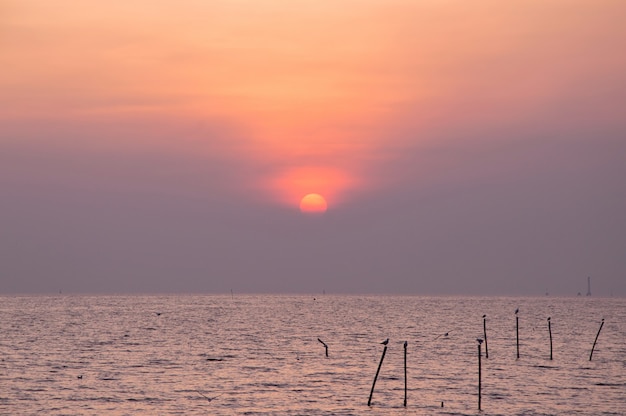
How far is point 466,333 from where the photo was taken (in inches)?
6914

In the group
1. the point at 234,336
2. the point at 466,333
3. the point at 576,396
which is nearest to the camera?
the point at 576,396

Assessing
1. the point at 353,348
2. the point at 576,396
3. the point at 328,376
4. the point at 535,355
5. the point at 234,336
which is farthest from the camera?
the point at 234,336

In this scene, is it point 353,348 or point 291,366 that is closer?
point 291,366

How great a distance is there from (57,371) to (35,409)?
28.1m

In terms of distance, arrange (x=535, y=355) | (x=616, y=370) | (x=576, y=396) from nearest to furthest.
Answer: (x=576, y=396) → (x=616, y=370) → (x=535, y=355)

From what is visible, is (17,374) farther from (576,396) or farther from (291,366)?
(576,396)

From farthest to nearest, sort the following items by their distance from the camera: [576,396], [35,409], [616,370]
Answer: [616,370]
[576,396]
[35,409]

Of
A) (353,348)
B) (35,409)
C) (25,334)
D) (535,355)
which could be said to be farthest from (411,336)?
(35,409)

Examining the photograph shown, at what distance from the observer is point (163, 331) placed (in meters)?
180

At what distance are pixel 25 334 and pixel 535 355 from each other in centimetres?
9998

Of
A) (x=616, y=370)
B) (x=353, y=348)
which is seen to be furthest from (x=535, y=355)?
(x=353, y=348)

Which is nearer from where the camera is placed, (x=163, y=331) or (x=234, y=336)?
(x=234, y=336)

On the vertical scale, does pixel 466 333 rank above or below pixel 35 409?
above

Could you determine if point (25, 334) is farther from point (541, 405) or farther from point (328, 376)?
point (541, 405)
